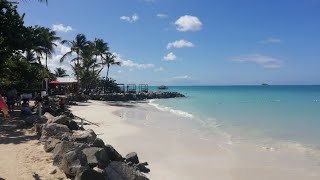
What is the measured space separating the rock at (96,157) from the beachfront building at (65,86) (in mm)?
30672

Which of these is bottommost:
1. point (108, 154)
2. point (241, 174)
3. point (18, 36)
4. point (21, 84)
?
point (241, 174)

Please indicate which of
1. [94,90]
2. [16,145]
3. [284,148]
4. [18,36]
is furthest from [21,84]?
[94,90]

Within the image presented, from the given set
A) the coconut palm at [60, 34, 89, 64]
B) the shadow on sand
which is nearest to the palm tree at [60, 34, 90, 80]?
the coconut palm at [60, 34, 89, 64]

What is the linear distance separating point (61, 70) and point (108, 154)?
49402 mm

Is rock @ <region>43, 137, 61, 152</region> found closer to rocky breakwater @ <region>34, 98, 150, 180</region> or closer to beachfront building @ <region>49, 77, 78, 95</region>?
rocky breakwater @ <region>34, 98, 150, 180</region>

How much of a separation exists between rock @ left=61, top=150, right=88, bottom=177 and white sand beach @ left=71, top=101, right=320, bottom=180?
249 cm

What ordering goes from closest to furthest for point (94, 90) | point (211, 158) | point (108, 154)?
point (108, 154) < point (211, 158) < point (94, 90)

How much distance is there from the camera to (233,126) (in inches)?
899

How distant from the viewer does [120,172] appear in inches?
344

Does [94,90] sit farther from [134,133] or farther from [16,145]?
[16,145]

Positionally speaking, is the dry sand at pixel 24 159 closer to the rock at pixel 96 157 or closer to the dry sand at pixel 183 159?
the dry sand at pixel 183 159

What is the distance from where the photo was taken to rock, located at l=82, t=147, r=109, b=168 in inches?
352

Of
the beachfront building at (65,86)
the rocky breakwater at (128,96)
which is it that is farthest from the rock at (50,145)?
the rocky breakwater at (128,96)

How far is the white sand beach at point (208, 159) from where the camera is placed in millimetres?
10758
